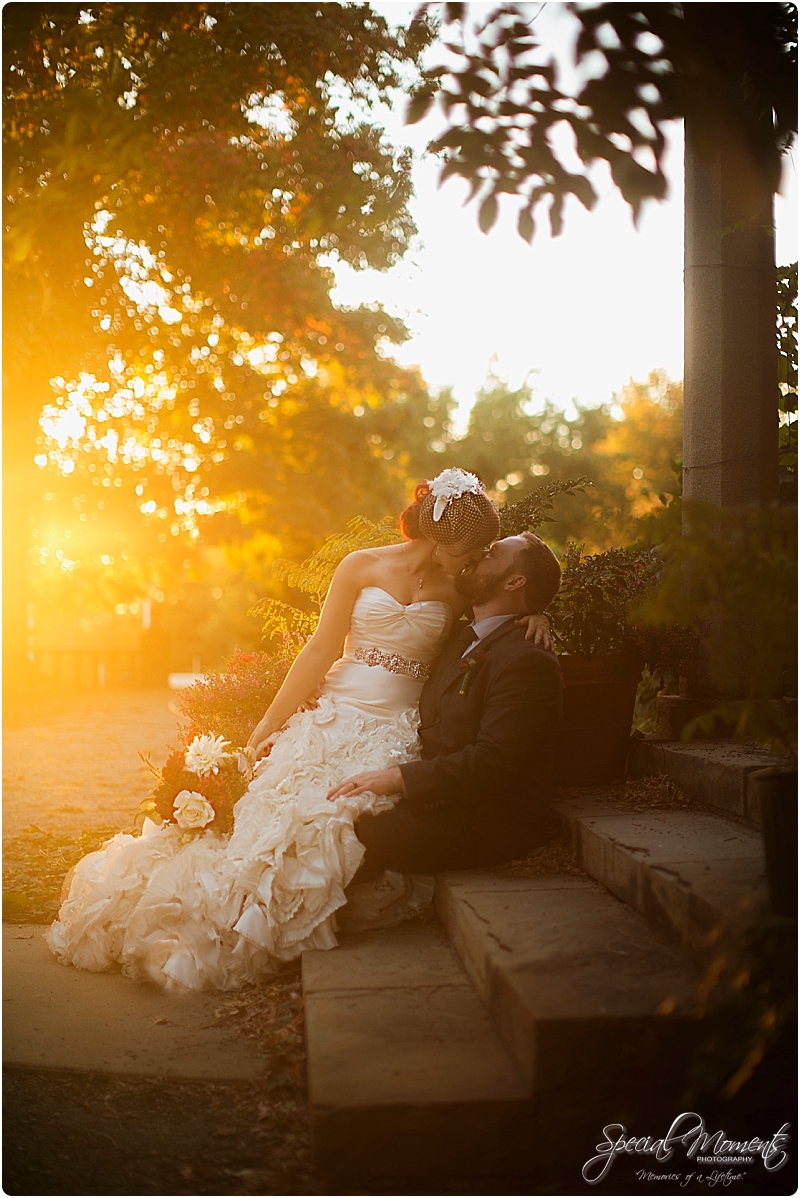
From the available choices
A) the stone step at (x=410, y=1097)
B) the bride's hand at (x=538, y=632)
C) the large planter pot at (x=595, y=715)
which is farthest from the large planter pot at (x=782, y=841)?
the large planter pot at (x=595, y=715)

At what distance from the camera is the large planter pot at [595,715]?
4.26 meters

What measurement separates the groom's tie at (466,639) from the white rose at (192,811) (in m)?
1.32

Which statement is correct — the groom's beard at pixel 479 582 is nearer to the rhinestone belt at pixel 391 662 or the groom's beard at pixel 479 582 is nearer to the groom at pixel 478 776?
the groom at pixel 478 776

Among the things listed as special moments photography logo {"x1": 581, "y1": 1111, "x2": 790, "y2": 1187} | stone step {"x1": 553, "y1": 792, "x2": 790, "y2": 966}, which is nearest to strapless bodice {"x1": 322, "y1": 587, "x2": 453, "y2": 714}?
stone step {"x1": 553, "y1": 792, "x2": 790, "y2": 966}

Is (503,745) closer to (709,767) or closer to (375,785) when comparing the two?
(375,785)

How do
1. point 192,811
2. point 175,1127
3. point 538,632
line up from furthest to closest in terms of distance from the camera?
point 192,811 → point 538,632 → point 175,1127

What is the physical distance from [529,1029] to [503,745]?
1.19 meters

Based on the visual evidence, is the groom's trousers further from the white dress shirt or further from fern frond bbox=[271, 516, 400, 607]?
fern frond bbox=[271, 516, 400, 607]

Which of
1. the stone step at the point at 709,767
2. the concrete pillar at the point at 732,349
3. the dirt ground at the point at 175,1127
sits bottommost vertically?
the dirt ground at the point at 175,1127

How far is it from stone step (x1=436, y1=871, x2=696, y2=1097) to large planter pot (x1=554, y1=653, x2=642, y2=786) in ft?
4.11

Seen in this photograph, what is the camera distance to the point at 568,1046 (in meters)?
2.34

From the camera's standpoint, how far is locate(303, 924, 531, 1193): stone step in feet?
7.55

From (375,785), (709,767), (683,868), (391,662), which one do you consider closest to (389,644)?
(391,662)

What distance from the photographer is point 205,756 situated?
164 inches
